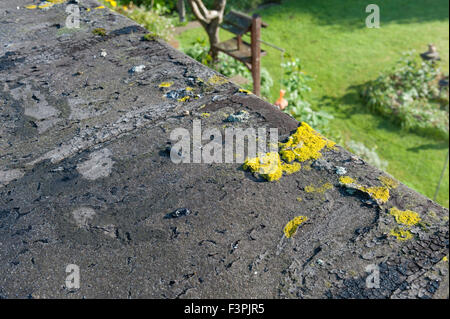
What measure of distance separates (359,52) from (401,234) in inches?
308

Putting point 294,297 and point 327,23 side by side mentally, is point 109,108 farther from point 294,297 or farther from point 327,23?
point 327,23

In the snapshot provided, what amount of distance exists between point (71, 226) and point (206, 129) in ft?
1.67

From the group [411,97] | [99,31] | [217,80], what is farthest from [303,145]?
[411,97]

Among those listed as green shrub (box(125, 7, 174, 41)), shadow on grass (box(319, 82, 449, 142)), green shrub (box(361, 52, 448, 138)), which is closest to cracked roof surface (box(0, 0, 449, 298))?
green shrub (box(125, 7, 174, 41))

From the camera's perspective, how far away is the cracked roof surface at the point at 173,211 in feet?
3.16

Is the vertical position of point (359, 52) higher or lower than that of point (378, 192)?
lower

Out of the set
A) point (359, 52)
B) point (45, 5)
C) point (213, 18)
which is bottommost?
point (359, 52)

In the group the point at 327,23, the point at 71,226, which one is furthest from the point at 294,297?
the point at 327,23

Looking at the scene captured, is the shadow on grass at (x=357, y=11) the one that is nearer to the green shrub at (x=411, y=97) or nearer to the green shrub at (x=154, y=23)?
the green shrub at (x=411, y=97)

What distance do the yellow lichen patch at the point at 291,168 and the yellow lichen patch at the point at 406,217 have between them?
0.28 m

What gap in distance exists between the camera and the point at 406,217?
42.1 inches

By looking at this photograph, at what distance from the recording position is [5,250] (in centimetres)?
106

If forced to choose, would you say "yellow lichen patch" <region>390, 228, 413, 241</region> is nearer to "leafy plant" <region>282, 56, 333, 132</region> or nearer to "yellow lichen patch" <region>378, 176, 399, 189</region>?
"yellow lichen patch" <region>378, 176, 399, 189</region>

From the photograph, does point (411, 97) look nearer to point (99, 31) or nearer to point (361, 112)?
point (361, 112)
